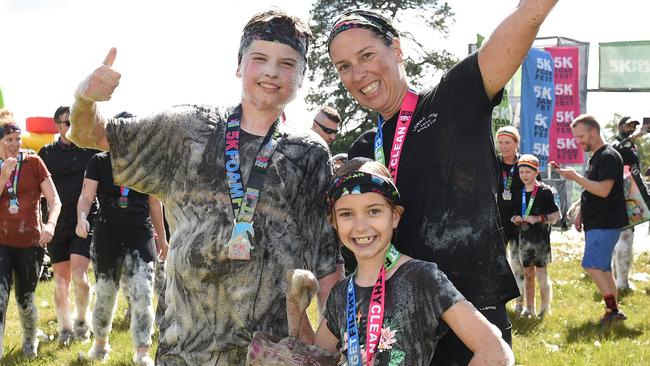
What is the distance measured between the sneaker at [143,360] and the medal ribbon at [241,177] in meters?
3.91

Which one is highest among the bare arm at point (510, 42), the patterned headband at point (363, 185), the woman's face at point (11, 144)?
the bare arm at point (510, 42)

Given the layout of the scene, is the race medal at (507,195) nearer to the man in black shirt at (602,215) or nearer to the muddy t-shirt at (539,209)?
the muddy t-shirt at (539,209)

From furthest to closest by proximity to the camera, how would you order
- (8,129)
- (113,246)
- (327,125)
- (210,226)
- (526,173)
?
(526,173) → (327,125) → (8,129) → (113,246) → (210,226)

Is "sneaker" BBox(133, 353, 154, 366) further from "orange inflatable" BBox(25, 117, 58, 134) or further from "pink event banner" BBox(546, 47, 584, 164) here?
"pink event banner" BBox(546, 47, 584, 164)

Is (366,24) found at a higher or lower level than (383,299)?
higher

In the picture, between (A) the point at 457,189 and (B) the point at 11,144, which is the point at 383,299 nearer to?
(A) the point at 457,189

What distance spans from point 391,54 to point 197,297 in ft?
4.28

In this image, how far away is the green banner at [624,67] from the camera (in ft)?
78.7

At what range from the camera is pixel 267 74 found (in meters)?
2.98

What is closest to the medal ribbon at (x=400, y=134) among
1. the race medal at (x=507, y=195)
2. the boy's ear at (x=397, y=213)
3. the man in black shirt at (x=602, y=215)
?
the boy's ear at (x=397, y=213)

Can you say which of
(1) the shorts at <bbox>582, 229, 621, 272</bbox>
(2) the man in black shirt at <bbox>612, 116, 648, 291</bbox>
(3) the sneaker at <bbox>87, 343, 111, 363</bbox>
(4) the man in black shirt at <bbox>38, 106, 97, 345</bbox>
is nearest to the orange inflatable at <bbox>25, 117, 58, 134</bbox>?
(4) the man in black shirt at <bbox>38, 106, 97, 345</bbox>

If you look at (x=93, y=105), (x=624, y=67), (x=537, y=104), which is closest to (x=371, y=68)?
(x=93, y=105)

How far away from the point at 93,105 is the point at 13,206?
445 cm

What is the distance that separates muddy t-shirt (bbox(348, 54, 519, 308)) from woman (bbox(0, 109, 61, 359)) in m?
4.84
